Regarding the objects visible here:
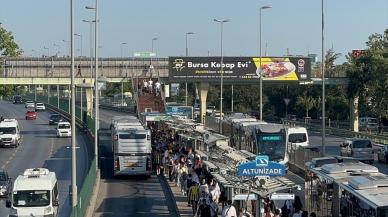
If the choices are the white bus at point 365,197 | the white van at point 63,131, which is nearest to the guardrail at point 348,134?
the white van at point 63,131

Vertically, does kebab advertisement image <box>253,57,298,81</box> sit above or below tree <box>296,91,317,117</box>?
above

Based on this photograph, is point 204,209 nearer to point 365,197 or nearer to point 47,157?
point 365,197

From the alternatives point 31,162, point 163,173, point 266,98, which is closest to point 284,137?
point 163,173

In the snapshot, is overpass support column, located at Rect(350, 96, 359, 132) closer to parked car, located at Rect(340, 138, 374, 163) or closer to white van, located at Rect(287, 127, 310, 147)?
parked car, located at Rect(340, 138, 374, 163)

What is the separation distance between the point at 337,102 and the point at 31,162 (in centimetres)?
5129

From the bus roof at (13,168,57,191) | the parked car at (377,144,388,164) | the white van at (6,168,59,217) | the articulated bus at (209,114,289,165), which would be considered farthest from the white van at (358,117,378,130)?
the white van at (6,168,59,217)

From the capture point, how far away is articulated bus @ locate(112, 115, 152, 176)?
1761 inches

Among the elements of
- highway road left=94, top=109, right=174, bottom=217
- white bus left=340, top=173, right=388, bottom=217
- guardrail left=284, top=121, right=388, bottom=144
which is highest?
white bus left=340, top=173, right=388, bottom=217

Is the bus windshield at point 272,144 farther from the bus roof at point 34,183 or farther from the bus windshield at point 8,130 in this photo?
the bus windshield at point 8,130

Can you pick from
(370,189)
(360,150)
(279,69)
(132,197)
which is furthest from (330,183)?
(279,69)

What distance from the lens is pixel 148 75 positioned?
94000 millimetres

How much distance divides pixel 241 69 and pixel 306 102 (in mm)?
17199

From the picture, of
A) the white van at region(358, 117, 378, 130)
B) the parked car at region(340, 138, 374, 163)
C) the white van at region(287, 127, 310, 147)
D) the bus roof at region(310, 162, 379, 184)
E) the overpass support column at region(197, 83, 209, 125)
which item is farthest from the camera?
the white van at region(358, 117, 378, 130)

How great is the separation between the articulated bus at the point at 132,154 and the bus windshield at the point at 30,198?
13793mm
